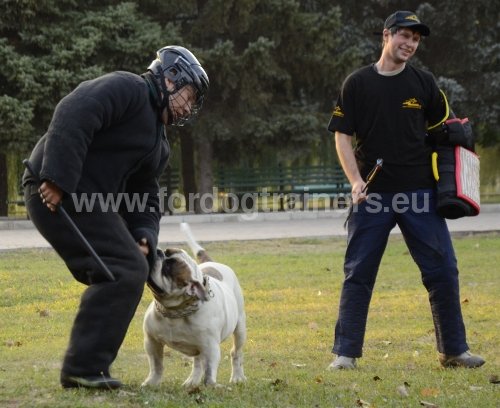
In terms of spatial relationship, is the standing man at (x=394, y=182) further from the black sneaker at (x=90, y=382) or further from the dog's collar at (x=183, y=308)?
the black sneaker at (x=90, y=382)

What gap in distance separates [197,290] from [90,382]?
92 cm

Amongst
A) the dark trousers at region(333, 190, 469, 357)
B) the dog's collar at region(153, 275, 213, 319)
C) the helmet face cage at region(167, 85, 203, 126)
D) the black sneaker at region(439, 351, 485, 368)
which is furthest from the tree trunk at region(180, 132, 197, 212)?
the helmet face cage at region(167, 85, 203, 126)

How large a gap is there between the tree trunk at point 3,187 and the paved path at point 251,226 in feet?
11.4

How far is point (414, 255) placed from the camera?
750cm

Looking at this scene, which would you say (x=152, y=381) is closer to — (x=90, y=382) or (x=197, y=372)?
(x=197, y=372)

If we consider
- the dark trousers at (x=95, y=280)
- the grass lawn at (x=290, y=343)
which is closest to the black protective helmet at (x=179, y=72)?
the dark trousers at (x=95, y=280)

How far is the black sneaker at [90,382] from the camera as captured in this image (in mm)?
5496

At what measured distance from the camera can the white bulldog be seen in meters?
6.12

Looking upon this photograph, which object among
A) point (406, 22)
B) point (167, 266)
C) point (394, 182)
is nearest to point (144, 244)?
point (167, 266)

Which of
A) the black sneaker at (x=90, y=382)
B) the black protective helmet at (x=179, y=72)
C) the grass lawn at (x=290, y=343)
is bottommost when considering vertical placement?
the grass lawn at (x=290, y=343)

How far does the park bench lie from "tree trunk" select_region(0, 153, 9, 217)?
5.38 meters

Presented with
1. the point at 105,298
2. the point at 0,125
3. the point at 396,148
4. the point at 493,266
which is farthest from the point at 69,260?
the point at 0,125

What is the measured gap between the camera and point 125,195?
6023mm

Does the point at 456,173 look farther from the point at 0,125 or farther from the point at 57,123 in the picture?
the point at 0,125
